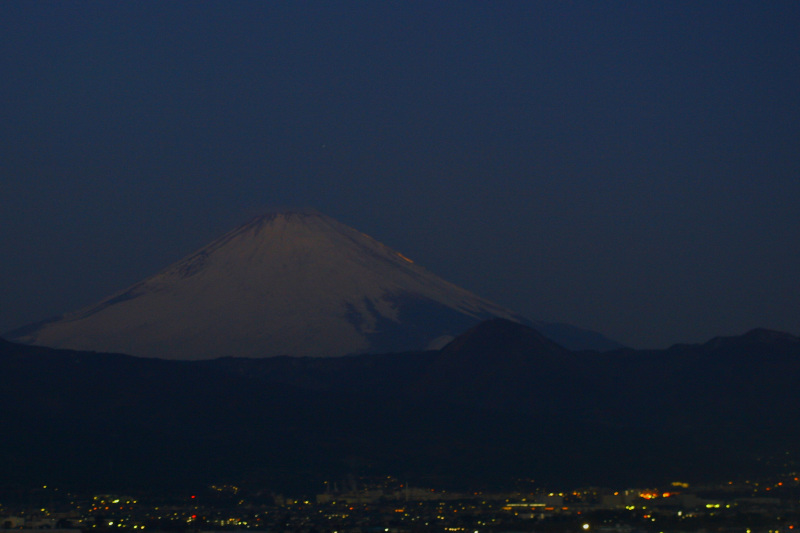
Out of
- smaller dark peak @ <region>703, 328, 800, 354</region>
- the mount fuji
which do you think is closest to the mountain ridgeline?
smaller dark peak @ <region>703, 328, 800, 354</region>

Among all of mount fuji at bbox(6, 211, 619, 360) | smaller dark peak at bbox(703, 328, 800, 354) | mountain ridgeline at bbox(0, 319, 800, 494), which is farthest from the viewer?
mount fuji at bbox(6, 211, 619, 360)

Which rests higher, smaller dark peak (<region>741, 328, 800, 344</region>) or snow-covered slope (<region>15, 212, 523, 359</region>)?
snow-covered slope (<region>15, 212, 523, 359</region>)

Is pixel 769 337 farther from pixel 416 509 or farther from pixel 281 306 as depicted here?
pixel 416 509

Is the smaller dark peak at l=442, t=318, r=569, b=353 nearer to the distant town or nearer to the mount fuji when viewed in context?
the mount fuji

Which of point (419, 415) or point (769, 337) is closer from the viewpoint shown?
point (419, 415)

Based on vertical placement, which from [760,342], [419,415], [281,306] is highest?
[281,306]

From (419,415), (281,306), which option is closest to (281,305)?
(281,306)
